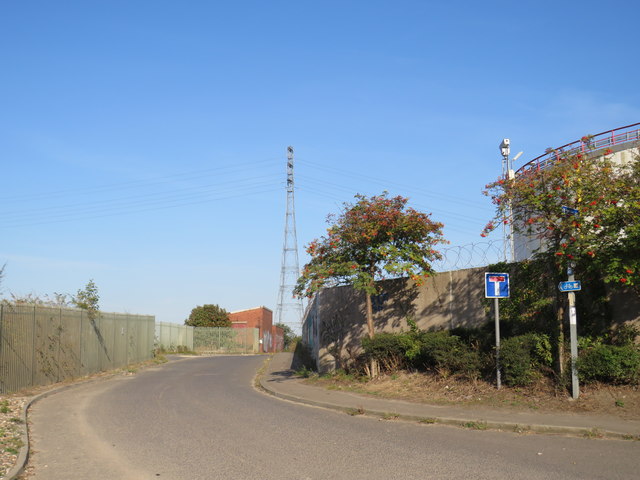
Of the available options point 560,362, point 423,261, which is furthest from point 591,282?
point 423,261

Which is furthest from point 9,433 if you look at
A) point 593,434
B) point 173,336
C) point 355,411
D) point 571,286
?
point 173,336

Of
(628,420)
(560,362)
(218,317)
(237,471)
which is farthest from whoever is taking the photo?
(218,317)

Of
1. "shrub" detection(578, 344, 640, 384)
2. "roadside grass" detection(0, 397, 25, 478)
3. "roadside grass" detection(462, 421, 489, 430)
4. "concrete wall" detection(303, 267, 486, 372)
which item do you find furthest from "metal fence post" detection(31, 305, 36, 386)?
"shrub" detection(578, 344, 640, 384)

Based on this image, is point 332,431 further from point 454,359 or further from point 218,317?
point 218,317

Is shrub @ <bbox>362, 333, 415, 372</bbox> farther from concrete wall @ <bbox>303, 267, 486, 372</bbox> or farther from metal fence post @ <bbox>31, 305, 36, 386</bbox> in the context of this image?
metal fence post @ <bbox>31, 305, 36, 386</bbox>

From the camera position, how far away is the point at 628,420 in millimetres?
9930

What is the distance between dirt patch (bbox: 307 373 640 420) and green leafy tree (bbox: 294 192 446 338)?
2.13 metres

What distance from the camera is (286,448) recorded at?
8852 mm

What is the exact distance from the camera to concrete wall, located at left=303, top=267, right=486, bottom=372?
1528 centimetres

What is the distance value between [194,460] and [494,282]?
303 inches

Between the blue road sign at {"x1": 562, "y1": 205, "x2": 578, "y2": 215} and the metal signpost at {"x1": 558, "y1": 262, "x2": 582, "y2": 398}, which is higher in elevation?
the blue road sign at {"x1": 562, "y1": 205, "x2": 578, "y2": 215}

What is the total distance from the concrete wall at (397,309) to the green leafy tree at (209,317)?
155 ft

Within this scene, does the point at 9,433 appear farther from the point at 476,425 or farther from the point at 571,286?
the point at 571,286

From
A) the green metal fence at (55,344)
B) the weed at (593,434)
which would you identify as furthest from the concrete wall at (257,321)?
the weed at (593,434)
